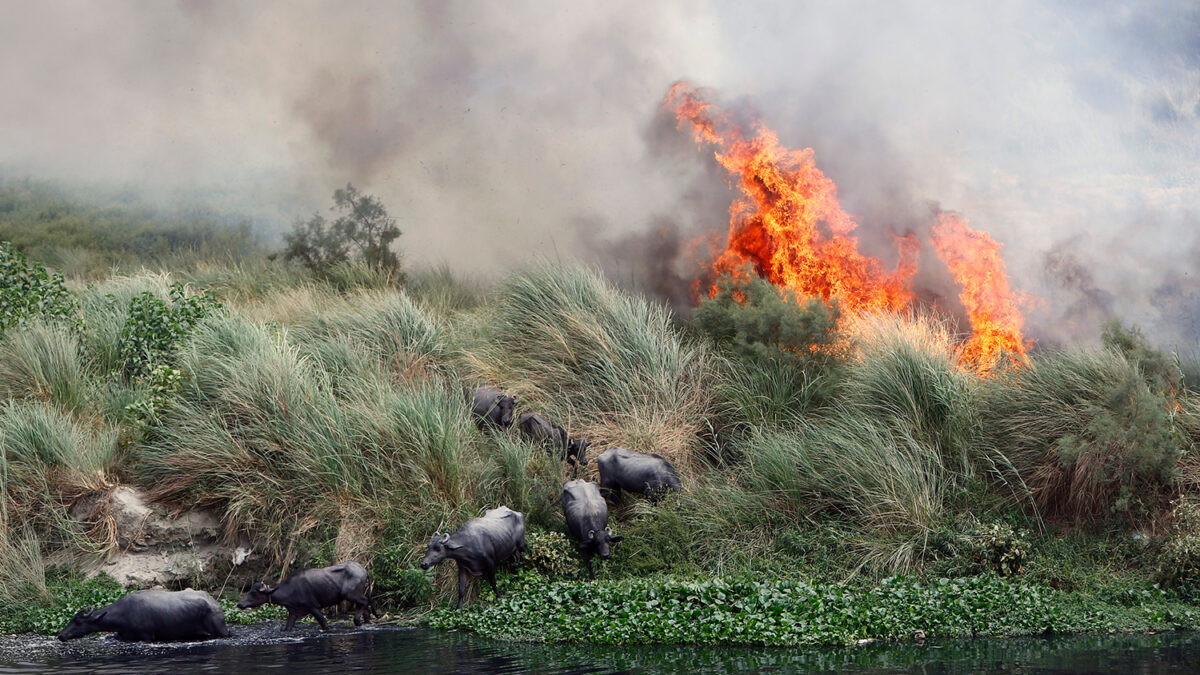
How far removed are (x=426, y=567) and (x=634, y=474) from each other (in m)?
2.99

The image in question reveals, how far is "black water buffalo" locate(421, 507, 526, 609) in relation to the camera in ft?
32.4

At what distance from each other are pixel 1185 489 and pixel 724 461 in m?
5.23

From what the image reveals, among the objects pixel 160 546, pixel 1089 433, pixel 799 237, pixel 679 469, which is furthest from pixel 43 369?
pixel 1089 433

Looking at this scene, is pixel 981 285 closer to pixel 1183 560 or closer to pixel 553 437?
pixel 1183 560

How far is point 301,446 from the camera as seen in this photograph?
458 inches

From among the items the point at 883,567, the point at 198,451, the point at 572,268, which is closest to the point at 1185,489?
the point at 883,567

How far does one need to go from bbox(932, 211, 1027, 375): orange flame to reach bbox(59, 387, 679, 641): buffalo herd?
20.9 feet

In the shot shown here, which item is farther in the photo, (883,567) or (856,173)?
(856,173)

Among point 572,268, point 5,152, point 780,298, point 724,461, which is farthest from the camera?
point 5,152

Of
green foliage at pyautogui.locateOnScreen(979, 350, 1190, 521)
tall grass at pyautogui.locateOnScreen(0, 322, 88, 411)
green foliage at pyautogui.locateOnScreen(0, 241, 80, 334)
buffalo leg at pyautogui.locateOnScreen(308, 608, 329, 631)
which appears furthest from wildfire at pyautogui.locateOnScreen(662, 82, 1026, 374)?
green foliage at pyautogui.locateOnScreen(0, 241, 80, 334)

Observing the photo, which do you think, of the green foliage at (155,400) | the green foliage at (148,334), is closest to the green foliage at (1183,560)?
the green foliage at (155,400)

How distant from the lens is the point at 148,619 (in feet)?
30.1

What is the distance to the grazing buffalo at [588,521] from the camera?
418 inches

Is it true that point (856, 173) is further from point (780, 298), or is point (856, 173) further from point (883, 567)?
point (883, 567)
